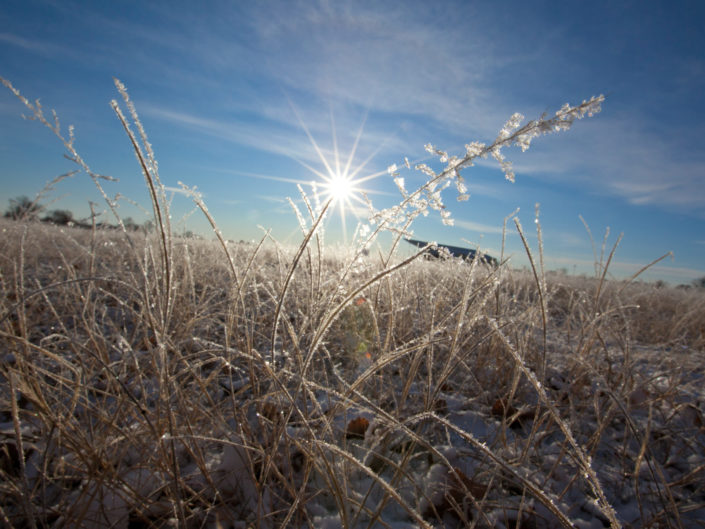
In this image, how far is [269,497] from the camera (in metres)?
0.91

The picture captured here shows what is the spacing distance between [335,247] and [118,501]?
204 inches

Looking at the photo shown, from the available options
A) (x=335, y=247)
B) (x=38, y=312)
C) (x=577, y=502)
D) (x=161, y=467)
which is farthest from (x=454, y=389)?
(x=335, y=247)

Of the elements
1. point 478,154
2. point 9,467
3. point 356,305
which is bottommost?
point 9,467

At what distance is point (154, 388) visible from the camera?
56.1 inches

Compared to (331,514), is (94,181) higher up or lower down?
higher up

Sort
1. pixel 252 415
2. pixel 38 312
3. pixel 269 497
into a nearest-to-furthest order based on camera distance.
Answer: pixel 269 497 → pixel 252 415 → pixel 38 312

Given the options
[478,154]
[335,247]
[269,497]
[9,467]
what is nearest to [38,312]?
[9,467]

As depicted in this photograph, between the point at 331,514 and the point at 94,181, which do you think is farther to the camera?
the point at 331,514

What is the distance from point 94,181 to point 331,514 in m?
0.98

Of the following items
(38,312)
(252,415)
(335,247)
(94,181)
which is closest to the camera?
(94,181)

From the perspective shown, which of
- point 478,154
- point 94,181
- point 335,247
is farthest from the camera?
point 335,247

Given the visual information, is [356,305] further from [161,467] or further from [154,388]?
[161,467]

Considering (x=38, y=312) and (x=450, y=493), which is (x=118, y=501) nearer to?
(x=450, y=493)

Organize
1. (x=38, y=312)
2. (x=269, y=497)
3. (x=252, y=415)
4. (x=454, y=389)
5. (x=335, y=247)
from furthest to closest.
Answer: (x=335, y=247)
(x=38, y=312)
(x=454, y=389)
(x=252, y=415)
(x=269, y=497)
